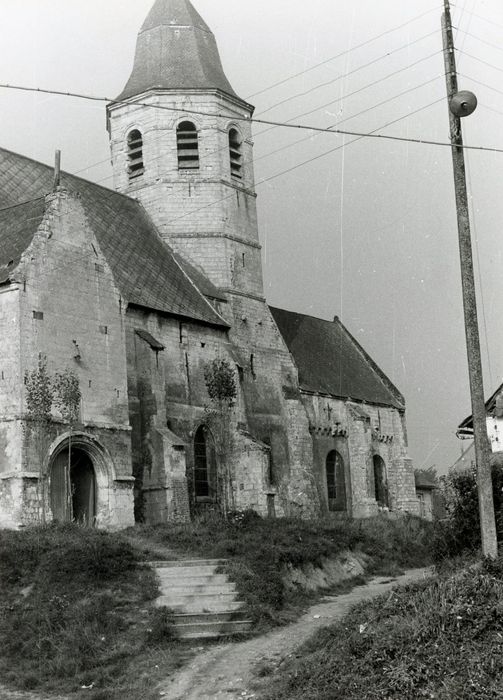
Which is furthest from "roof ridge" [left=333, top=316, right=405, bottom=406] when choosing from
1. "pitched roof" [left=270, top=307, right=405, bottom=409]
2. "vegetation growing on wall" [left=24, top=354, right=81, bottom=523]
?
"vegetation growing on wall" [left=24, top=354, right=81, bottom=523]

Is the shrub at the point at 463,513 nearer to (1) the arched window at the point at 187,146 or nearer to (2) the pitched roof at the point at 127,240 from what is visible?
(2) the pitched roof at the point at 127,240

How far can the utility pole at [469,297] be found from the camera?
14.8 m

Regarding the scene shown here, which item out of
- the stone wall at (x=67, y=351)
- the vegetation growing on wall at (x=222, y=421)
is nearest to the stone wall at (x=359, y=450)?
the vegetation growing on wall at (x=222, y=421)

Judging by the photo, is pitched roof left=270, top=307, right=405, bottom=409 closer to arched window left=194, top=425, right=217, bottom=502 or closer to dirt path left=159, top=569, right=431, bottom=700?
arched window left=194, top=425, right=217, bottom=502

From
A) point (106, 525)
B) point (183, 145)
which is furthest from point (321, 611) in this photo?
point (183, 145)

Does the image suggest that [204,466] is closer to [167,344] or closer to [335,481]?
[167,344]

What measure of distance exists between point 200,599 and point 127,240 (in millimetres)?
17316

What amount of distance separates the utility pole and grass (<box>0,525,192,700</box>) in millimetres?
5448

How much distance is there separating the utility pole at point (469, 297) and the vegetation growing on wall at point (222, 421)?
14.9 m

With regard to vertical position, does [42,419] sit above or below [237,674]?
above

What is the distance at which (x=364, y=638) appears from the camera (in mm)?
12367

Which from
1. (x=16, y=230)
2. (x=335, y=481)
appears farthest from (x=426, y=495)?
(x=16, y=230)

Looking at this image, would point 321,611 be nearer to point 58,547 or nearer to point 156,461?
point 58,547

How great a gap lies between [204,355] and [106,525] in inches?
346
